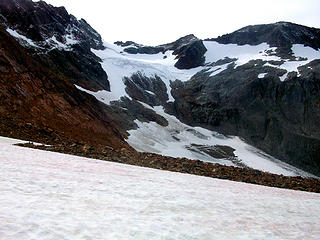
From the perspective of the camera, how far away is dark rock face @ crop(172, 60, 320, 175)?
89000mm

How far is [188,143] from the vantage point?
80.4 m

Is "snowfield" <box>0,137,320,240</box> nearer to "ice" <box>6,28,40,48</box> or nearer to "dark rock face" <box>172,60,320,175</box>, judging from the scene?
"ice" <box>6,28,40,48</box>

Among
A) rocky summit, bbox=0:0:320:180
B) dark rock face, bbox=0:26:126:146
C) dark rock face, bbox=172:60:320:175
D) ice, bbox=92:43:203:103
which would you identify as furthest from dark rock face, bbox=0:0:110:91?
dark rock face, bbox=0:26:126:146

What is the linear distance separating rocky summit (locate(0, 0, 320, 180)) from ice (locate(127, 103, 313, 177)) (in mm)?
383

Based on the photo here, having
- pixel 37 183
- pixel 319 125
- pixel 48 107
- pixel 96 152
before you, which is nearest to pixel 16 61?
pixel 48 107

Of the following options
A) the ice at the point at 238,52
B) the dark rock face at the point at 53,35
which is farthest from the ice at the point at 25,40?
the ice at the point at 238,52

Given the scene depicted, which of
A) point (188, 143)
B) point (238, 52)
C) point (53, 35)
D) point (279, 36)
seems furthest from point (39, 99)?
point (279, 36)

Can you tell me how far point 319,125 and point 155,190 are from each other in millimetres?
97547

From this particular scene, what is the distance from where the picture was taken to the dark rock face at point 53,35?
72.1 metres

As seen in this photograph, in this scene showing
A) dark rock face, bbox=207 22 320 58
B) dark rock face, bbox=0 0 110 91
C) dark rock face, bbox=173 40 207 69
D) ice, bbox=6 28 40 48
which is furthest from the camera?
dark rock face, bbox=173 40 207 69

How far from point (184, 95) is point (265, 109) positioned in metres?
31.1

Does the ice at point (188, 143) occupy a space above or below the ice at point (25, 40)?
below

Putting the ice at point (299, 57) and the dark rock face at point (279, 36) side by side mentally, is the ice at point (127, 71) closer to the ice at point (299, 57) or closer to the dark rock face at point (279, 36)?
the dark rock face at point (279, 36)

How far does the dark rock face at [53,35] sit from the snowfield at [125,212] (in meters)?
68.9
